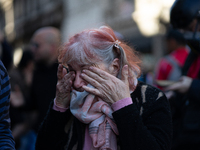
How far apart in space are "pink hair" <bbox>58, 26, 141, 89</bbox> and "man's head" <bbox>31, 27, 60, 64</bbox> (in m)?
1.93

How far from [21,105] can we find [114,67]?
7.63ft

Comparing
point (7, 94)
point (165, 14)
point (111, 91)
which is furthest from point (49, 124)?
point (165, 14)

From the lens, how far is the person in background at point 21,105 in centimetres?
399

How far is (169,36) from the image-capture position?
4.59m

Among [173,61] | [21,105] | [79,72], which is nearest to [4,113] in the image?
[79,72]

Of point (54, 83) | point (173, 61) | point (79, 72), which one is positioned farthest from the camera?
point (173, 61)

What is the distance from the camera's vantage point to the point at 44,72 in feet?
12.1

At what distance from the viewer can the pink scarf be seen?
66.1 inches

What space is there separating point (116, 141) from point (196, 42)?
119 centimetres

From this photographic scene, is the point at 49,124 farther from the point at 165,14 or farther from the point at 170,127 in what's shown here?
the point at 165,14

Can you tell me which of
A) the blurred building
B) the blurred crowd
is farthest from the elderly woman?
the blurred building

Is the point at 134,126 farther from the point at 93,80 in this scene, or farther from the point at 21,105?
the point at 21,105

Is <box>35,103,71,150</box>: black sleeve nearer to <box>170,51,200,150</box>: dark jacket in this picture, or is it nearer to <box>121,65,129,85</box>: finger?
<box>121,65,129,85</box>: finger

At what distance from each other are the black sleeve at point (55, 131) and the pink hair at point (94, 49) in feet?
1.17
